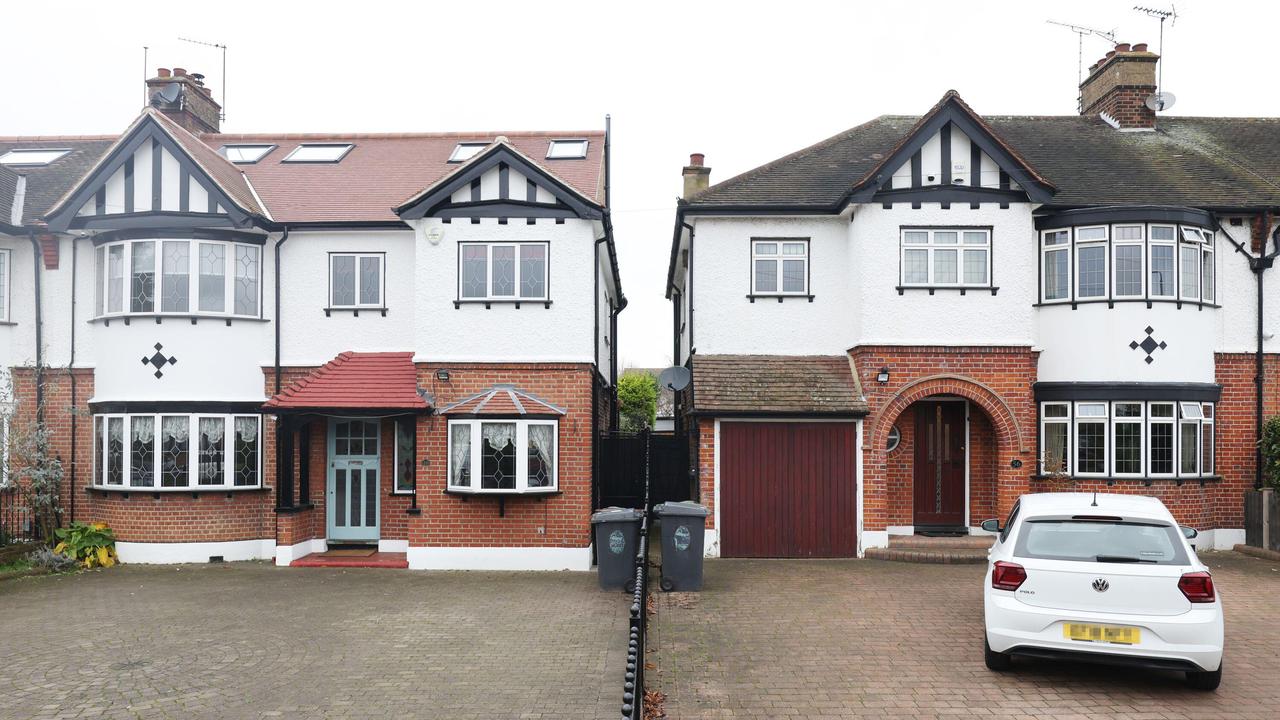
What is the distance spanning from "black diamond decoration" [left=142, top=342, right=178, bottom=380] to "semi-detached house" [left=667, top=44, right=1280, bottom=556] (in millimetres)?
8679

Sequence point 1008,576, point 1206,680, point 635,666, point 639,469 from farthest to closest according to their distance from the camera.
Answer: point 639,469, point 1008,576, point 1206,680, point 635,666

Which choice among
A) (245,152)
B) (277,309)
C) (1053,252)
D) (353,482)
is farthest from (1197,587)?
(245,152)

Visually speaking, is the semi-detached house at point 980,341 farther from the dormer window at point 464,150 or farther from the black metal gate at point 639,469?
the dormer window at point 464,150

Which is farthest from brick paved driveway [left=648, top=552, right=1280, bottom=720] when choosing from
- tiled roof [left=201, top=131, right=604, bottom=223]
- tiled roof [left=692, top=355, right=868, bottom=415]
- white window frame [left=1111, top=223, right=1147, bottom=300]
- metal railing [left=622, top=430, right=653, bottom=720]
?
tiled roof [left=201, top=131, right=604, bottom=223]

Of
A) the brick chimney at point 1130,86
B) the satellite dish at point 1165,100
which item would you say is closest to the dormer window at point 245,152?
the brick chimney at point 1130,86

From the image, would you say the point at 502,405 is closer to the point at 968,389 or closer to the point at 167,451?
the point at 167,451

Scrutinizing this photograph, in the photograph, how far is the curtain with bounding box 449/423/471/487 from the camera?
13.9 m

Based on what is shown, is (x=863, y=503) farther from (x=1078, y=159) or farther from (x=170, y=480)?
(x=170, y=480)

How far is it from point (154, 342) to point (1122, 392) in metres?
16.0

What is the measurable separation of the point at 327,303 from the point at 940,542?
11.2 metres

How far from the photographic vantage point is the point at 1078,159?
16.7 metres

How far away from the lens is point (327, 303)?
15.2 meters

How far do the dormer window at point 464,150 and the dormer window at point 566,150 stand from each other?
146cm

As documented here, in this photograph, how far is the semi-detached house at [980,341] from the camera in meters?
14.4
